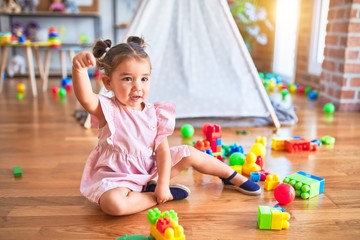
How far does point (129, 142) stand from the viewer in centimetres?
104

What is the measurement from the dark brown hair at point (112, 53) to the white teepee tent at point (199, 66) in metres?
0.92

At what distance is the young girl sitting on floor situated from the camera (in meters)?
0.98

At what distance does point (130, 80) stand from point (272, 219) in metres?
0.51

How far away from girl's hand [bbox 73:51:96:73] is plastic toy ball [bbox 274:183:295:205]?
61cm

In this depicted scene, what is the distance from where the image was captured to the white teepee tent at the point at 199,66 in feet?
6.33

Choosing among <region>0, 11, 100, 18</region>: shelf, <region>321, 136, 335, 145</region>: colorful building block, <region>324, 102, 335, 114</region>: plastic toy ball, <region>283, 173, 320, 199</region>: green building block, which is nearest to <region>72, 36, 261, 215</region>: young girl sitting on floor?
<region>283, 173, 320, 199</region>: green building block

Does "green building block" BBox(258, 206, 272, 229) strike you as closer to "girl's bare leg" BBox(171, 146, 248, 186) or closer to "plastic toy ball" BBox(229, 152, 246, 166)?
"girl's bare leg" BBox(171, 146, 248, 186)

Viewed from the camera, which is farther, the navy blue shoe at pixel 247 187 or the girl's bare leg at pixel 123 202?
the navy blue shoe at pixel 247 187

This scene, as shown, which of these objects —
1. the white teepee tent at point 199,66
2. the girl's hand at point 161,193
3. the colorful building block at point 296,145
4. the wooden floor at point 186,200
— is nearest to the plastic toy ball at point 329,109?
the wooden floor at point 186,200

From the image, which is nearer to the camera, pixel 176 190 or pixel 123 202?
pixel 123 202

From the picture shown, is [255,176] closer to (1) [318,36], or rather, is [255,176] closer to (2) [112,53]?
(2) [112,53]

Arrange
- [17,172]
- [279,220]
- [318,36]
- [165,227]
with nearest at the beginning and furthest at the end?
[165,227] → [279,220] → [17,172] → [318,36]

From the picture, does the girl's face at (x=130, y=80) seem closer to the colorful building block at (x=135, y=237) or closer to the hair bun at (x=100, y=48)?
the hair bun at (x=100, y=48)

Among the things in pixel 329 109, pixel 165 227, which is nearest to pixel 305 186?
pixel 165 227
